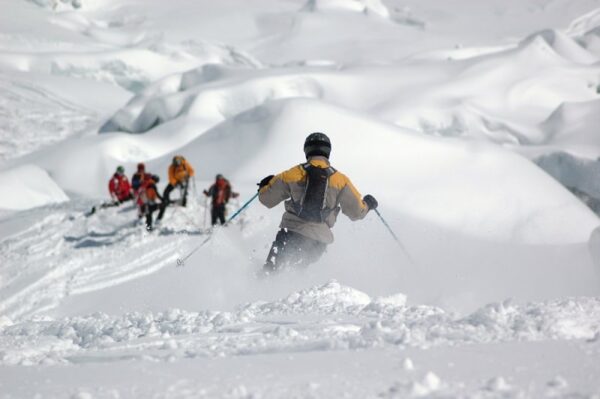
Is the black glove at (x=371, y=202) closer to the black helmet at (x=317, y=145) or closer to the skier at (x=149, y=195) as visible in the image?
the black helmet at (x=317, y=145)

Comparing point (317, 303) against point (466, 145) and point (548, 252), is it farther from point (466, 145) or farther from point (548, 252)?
point (466, 145)

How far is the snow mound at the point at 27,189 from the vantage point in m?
24.7

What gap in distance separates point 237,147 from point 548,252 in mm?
10568

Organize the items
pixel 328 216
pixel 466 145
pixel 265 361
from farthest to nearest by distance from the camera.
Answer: pixel 466 145
pixel 328 216
pixel 265 361

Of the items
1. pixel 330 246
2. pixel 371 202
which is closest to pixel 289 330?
pixel 371 202

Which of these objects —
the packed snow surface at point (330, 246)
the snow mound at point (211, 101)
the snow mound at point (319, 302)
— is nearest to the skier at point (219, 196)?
the packed snow surface at point (330, 246)

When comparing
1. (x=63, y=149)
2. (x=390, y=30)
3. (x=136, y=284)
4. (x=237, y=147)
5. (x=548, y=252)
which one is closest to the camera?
(x=136, y=284)

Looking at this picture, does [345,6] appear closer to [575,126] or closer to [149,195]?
[575,126]

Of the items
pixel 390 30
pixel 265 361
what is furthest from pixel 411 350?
pixel 390 30

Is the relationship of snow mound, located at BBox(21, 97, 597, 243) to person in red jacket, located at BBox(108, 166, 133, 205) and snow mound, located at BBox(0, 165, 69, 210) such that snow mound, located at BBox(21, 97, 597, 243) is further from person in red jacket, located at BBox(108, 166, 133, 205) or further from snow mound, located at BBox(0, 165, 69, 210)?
snow mound, located at BBox(0, 165, 69, 210)

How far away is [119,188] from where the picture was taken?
16422 millimetres

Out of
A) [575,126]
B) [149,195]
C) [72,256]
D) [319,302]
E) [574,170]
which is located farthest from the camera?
[575,126]

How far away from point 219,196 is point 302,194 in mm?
8099

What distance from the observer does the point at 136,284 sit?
12062 millimetres
